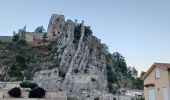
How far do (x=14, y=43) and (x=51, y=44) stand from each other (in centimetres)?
1050

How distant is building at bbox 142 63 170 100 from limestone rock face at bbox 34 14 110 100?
45.4 metres

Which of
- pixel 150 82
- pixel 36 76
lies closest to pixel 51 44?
pixel 36 76

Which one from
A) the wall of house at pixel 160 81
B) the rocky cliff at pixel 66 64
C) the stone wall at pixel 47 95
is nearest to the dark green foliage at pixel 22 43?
the rocky cliff at pixel 66 64

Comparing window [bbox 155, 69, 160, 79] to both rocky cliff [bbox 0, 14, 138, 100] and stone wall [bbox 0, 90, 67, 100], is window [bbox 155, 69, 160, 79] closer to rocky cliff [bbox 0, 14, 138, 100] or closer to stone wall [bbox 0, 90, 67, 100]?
stone wall [bbox 0, 90, 67, 100]

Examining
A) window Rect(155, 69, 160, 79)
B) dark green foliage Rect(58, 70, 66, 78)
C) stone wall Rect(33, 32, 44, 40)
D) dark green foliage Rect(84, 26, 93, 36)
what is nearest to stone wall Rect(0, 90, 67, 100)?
dark green foliage Rect(58, 70, 66, 78)

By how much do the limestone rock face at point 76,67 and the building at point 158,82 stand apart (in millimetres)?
45392

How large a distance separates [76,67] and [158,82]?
57739 millimetres

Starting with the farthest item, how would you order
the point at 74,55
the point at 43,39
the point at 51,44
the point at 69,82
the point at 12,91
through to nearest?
the point at 43,39, the point at 51,44, the point at 74,55, the point at 69,82, the point at 12,91

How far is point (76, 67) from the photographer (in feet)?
292

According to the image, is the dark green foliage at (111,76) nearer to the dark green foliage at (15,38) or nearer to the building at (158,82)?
the dark green foliage at (15,38)

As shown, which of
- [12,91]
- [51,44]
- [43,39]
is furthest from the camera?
[43,39]

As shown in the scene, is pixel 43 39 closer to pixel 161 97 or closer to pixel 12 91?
pixel 12 91

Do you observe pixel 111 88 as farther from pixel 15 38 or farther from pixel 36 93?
pixel 36 93

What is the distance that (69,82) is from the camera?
276ft
